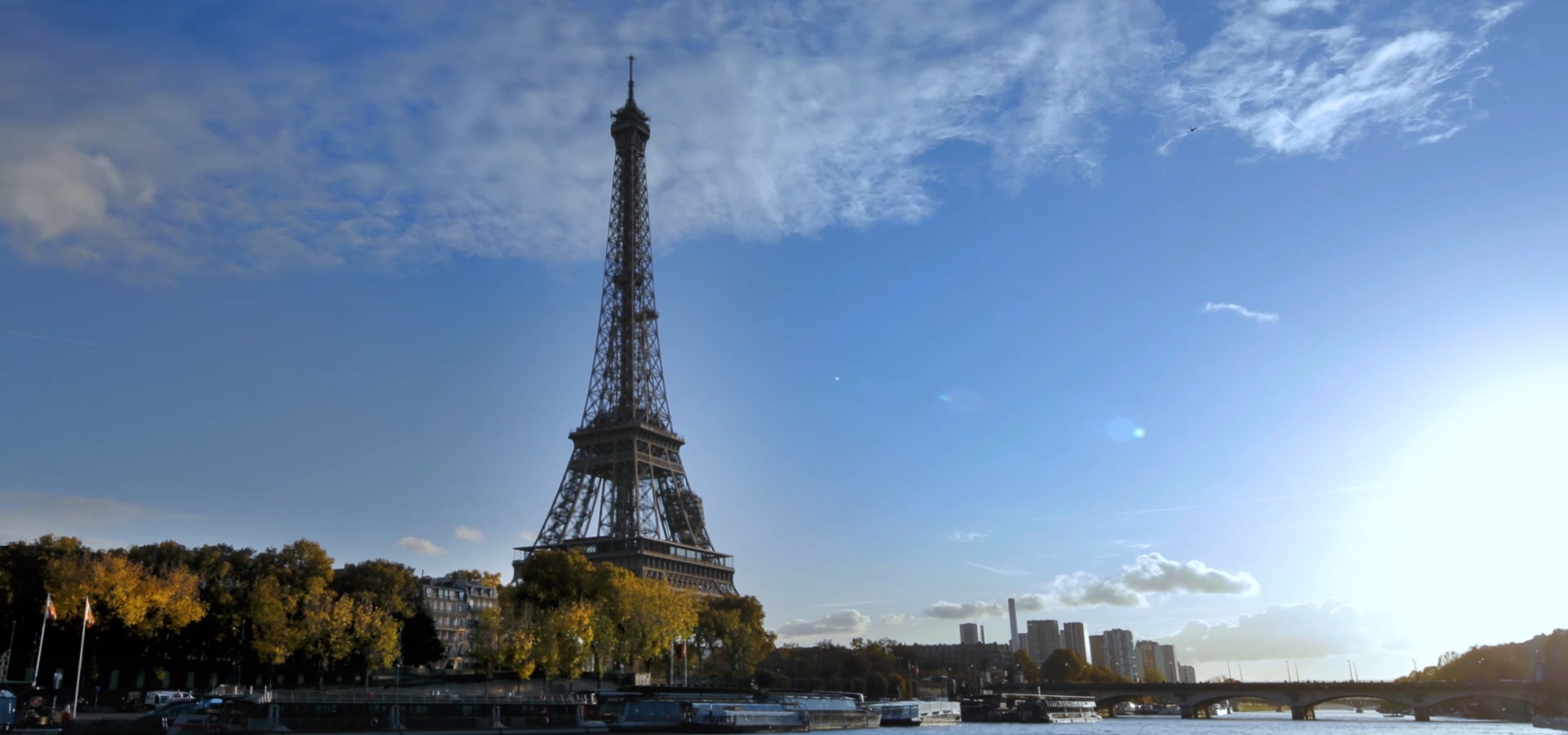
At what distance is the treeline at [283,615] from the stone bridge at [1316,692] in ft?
258

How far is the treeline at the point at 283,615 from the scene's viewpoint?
7762cm

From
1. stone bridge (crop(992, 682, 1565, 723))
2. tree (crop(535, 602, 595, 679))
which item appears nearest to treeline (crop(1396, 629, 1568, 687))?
stone bridge (crop(992, 682, 1565, 723))

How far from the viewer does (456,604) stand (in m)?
173

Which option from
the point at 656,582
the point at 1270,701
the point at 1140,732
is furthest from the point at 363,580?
the point at 1270,701

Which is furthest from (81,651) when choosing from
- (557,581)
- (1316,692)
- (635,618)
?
(1316,692)

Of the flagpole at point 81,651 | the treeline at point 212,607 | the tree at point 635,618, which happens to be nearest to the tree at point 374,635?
the treeline at point 212,607

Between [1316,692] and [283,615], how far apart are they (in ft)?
409

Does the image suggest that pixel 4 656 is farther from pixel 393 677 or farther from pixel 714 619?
pixel 714 619

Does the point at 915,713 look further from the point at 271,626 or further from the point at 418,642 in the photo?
the point at 271,626

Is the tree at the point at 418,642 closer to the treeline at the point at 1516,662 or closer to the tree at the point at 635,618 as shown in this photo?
the tree at the point at 635,618

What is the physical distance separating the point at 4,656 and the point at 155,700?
14262 mm

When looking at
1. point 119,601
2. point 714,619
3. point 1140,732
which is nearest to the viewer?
point 119,601

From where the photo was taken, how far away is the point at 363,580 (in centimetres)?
9325

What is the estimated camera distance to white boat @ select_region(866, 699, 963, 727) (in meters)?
104
